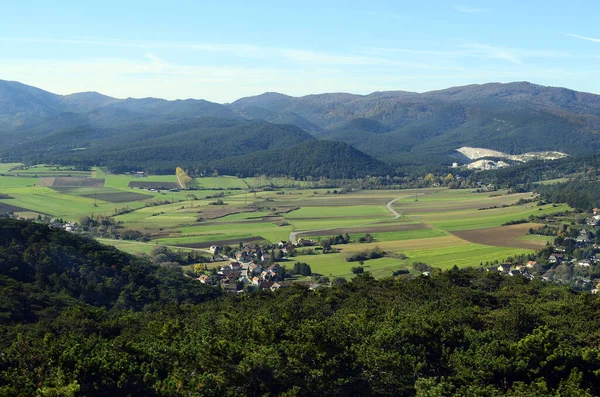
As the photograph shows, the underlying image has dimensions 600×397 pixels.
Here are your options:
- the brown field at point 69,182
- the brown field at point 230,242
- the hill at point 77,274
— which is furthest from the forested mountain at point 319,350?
the brown field at point 69,182

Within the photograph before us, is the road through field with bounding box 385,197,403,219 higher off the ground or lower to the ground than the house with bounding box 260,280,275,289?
higher

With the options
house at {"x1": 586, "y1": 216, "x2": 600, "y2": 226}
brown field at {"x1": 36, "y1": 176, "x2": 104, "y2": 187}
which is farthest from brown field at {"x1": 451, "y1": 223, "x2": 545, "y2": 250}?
brown field at {"x1": 36, "y1": 176, "x2": 104, "y2": 187}

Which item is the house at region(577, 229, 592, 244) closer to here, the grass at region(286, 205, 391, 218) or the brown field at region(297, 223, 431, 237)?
the brown field at region(297, 223, 431, 237)

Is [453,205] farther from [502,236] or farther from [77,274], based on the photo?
[77,274]

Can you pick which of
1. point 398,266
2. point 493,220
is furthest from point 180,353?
point 493,220

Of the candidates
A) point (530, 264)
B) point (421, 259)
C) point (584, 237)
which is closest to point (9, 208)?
point (421, 259)

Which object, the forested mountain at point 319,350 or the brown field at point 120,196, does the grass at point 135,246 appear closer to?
the forested mountain at point 319,350
